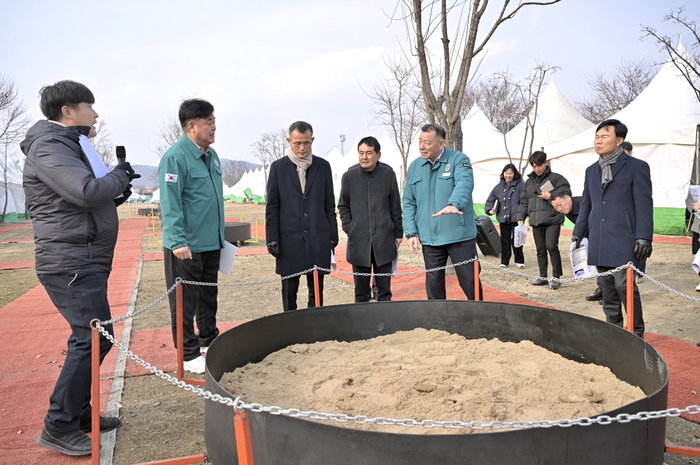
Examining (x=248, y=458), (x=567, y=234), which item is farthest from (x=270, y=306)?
(x=567, y=234)

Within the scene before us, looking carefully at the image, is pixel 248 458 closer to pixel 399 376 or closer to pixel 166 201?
pixel 399 376

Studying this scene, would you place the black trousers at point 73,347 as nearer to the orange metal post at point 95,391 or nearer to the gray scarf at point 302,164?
the orange metal post at point 95,391

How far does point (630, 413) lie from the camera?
185cm

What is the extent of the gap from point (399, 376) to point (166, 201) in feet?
6.26

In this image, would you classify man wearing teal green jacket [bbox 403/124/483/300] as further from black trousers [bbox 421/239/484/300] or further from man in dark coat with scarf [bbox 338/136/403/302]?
man in dark coat with scarf [bbox 338/136/403/302]

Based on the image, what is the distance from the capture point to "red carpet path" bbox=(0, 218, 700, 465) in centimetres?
271

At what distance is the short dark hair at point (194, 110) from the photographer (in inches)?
138

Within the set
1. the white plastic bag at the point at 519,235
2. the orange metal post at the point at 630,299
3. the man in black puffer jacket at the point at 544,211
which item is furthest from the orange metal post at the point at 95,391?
the white plastic bag at the point at 519,235

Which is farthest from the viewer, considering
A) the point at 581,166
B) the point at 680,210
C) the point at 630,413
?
the point at 581,166

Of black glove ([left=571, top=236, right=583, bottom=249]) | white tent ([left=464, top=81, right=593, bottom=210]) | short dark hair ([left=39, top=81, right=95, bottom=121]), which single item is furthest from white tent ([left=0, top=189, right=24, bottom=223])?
black glove ([left=571, top=236, right=583, bottom=249])

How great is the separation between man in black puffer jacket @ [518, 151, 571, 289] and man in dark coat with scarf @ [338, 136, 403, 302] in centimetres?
269

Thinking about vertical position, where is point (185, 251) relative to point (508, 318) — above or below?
above

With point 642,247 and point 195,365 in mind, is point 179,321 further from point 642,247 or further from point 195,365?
point 642,247

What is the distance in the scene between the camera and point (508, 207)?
7965 millimetres
